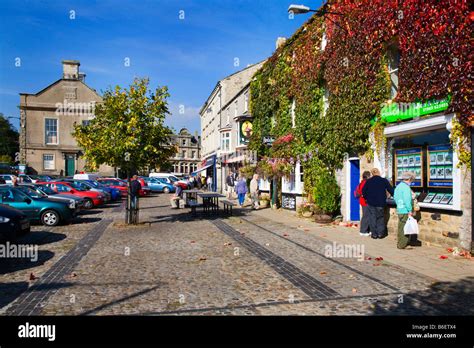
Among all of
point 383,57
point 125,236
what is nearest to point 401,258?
point 383,57

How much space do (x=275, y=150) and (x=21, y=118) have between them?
122ft

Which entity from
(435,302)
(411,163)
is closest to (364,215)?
(411,163)

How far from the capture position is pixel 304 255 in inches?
348

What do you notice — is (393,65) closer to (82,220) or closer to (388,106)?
(388,106)

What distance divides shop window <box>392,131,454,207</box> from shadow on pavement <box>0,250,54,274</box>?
915 cm

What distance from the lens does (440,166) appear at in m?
9.57

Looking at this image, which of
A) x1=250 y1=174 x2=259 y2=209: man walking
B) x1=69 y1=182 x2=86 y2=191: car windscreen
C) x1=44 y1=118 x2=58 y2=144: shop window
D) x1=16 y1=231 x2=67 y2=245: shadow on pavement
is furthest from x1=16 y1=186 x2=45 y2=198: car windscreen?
x1=44 y1=118 x2=58 y2=144: shop window

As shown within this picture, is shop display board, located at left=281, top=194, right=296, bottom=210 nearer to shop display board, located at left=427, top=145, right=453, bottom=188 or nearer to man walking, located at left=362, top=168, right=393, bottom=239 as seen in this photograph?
man walking, located at left=362, top=168, right=393, bottom=239

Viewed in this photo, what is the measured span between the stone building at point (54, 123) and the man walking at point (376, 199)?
4105 centimetres

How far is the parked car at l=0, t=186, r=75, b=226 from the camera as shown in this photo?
1356 centimetres

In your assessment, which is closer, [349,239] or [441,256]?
[441,256]

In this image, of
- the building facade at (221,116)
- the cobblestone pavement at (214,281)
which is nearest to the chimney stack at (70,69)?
the building facade at (221,116)

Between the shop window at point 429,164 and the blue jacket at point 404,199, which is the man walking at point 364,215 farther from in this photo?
the blue jacket at point 404,199
